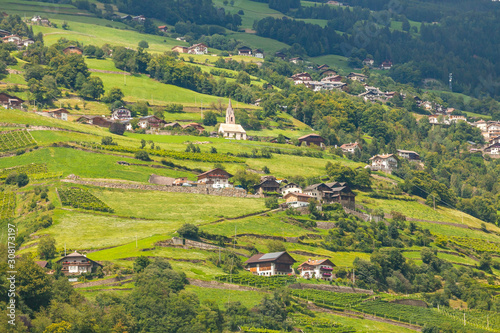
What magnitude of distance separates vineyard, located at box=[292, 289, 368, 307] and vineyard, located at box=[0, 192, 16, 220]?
4127cm

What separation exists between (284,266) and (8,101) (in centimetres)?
8366

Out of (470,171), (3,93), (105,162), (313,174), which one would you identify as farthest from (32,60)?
(470,171)

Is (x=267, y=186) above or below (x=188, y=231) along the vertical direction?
above

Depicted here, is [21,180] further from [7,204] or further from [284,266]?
[284,266]

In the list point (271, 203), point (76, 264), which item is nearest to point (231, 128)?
point (271, 203)

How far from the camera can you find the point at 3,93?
150m

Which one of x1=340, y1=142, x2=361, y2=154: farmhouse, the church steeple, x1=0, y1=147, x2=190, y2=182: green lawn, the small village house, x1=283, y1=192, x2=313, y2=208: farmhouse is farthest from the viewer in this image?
the church steeple

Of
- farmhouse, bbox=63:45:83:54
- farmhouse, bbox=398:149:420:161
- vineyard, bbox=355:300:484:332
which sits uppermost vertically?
farmhouse, bbox=63:45:83:54

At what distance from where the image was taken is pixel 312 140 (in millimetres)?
165625

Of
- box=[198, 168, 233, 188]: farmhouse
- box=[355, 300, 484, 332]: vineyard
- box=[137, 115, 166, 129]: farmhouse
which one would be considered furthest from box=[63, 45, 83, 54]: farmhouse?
box=[355, 300, 484, 332]: vineyard

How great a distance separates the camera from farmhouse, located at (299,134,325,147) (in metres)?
164

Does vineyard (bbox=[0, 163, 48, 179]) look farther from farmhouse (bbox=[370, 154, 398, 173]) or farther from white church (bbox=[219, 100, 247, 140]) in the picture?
farmhouse (bbox=[370, 154, 398, 173])

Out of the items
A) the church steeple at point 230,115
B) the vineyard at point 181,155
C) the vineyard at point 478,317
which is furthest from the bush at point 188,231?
the church steeple at point 230,115

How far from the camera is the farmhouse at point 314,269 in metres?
93.4
